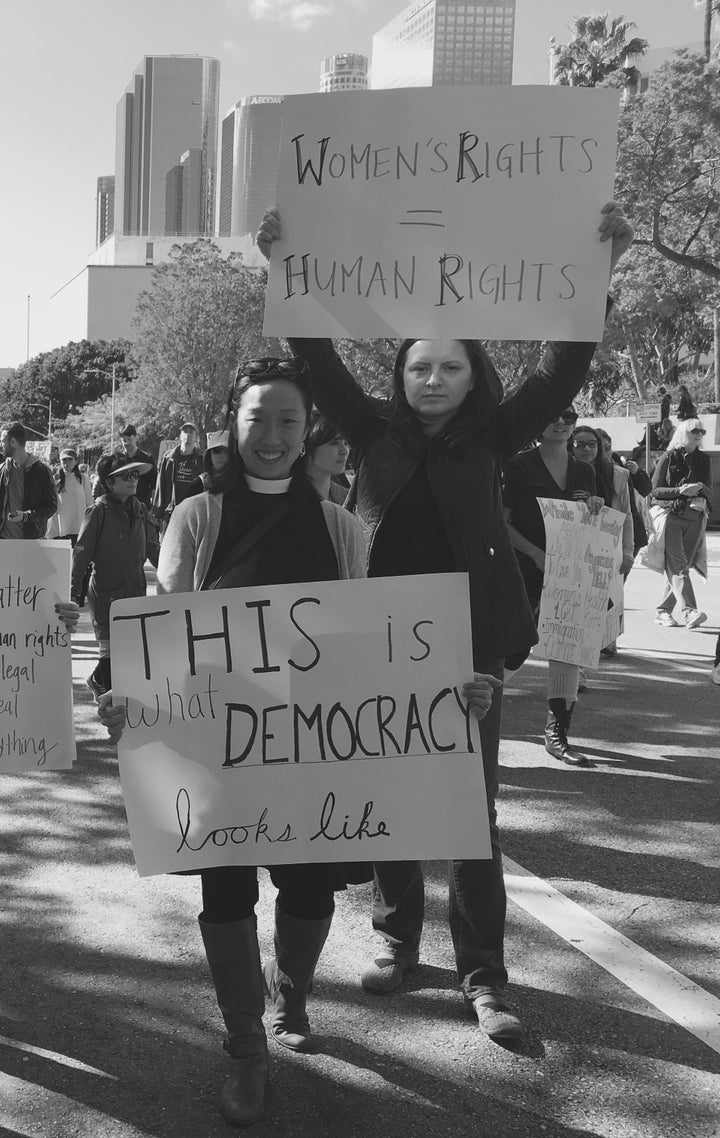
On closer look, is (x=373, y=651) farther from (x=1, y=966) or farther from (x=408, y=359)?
(x=1, y=966)

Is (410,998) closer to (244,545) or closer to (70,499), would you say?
(244,545)

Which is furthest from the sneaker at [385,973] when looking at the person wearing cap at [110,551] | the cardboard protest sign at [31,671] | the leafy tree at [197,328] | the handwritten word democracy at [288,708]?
the leafy tree at [197,328]

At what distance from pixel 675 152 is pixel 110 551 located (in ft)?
59.4

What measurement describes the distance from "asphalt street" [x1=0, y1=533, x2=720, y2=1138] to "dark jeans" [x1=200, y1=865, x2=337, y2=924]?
0.39 meters

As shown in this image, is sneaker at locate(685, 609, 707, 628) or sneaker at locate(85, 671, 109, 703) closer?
sneaker at locate(85, 671, 109, 703)

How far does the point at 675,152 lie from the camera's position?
21.9 m

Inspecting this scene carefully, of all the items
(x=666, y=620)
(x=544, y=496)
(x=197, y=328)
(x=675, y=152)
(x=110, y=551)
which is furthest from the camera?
(x=197, y=328)

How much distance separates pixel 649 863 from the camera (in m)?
4.42

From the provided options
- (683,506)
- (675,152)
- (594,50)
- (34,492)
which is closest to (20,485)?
(34,492)

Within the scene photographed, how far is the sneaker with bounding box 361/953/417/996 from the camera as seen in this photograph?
3246 mm

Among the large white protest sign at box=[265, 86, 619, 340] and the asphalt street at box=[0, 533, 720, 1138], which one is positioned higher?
the large white protest sign at box=[265, 86, 619, 340]

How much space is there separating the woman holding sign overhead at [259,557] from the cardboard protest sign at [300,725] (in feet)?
0.40

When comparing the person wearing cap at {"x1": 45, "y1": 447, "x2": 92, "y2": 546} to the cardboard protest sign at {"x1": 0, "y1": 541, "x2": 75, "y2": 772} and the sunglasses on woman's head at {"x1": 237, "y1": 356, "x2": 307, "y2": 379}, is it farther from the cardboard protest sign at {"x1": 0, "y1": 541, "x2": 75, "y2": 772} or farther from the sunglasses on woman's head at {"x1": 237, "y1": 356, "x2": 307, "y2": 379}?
the sunglasses on woman's head at {"x1": 237, "y1": 356, "x2": 307, "y2": 379}

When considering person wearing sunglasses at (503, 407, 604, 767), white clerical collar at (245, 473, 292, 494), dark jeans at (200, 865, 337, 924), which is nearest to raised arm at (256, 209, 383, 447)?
white clerical collar at (245, 473, 292, 494)
